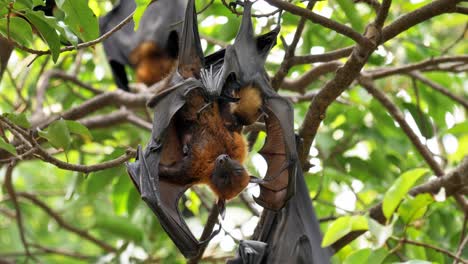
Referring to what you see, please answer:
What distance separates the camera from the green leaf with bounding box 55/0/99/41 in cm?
411

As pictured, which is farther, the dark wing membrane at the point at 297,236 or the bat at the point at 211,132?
the dark wing membrane at the point at 297,236

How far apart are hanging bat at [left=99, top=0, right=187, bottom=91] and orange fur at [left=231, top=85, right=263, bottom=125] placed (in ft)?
6.99

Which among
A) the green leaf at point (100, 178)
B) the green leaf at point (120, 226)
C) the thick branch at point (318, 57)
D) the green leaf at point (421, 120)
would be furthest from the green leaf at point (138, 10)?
the green leaf at point (120, 226)

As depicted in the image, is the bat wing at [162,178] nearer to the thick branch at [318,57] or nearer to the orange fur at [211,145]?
the orange fur at [211,145]

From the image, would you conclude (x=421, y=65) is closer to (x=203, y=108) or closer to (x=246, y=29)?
(x=246, y=29)

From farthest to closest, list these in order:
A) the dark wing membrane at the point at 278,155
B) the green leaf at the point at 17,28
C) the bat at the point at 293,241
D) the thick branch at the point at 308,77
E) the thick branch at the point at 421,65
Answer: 1. the thick branch at the point at 308,77
2. the thick branch at the point at 421,65
3. the bat at the point at 293,241
4. the dark wing membrane at the point at 278,155
5. the green leaf at the point at 17,28

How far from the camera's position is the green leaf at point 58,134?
427cm

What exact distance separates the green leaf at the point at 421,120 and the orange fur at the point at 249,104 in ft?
6.97

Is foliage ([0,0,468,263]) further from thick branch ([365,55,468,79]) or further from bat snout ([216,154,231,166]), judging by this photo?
bat snout ([216,154,231,166])

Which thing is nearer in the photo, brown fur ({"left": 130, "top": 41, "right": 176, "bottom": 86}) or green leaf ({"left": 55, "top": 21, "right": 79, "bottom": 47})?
green leaf ({"left": 55, "top": 21, "right": 79, "bottom": 47})

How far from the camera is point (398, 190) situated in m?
4.28

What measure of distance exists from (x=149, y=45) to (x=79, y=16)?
2.80 metres

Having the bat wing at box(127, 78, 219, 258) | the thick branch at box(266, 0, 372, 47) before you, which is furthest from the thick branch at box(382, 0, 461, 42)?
the bat wing at box(127, 78, 219, 258)

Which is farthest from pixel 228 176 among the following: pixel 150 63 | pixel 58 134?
pixel 150 63
